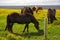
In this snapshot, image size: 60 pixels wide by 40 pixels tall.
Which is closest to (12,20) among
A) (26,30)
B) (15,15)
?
(15,15)

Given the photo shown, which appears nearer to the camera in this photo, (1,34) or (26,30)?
(1,34)

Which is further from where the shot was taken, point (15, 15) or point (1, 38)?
point (15, 15)

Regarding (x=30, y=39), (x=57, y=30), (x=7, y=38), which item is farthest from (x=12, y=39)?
(x=57, y=30)

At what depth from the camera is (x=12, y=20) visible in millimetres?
17953

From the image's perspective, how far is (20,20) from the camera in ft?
59.1

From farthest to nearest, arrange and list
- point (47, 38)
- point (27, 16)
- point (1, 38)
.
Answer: point (27, 16) < point (47, 38) < point (1, 38)

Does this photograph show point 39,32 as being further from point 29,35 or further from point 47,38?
point 47,38

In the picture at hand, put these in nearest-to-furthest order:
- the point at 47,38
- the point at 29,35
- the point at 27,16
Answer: the point at 47,38 → the point at 29,35 → the point at 27,16

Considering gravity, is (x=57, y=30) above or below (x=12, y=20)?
below

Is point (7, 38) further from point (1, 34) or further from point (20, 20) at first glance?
point (20, 20)

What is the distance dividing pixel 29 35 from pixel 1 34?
89.3 inches

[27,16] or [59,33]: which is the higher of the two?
[27,16]

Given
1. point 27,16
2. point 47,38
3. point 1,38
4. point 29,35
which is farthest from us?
point 27,16

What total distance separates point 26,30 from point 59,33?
9.65 ft
